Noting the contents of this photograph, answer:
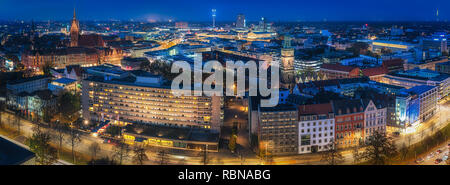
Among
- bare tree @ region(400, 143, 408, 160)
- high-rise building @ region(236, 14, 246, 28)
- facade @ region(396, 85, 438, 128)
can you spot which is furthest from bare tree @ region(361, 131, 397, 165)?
high-rise building @ region(236, 14, 246, 28)

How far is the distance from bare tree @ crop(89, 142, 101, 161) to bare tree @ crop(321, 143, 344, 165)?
8.05 meters

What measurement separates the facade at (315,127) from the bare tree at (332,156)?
0.92 feet

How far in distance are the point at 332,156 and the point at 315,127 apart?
158 cm

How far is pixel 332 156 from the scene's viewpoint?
475 inches

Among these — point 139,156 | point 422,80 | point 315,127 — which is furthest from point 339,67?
point 139,156

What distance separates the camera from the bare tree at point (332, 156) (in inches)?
478

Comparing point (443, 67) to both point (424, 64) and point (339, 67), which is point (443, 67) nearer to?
point (424, 64)

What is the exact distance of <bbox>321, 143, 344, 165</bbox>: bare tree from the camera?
12.1m

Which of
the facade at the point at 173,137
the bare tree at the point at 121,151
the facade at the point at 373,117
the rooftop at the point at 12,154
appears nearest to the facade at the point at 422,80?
the facade at the point at 373,117

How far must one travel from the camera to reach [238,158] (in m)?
12.9

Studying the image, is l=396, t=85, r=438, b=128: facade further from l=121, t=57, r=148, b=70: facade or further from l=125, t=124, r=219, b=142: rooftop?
l=121, t=57, r=148, b=70: facade

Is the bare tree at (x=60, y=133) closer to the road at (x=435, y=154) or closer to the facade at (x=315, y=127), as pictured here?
the facade at (x=315, y=127)
